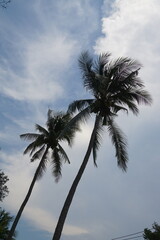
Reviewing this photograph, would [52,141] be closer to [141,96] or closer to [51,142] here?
[51,142]

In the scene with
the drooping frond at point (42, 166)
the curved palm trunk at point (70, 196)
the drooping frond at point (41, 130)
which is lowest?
the curved palm trunk at point (70, 196)

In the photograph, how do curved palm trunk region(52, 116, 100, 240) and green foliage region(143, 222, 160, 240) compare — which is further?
green foliage region(143, 222, 160, 240)

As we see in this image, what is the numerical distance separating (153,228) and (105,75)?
23.5 meters

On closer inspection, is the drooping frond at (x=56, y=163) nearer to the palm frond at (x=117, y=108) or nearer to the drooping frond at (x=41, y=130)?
the drooping frond at (x=41, y=130)

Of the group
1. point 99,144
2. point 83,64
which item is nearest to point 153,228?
point 99,144

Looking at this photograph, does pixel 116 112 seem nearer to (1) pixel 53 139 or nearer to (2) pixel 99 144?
(2) pixel 99 144

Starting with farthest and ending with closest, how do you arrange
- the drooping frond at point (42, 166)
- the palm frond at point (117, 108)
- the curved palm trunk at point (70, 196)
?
the drooping frond at point (42, 166), the palm frond at point (117, 108), the curved palm trunk at point (70, 196)

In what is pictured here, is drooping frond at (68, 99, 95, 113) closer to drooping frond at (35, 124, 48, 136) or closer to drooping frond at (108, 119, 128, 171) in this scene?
drooping frond at (108, 119, 128, 171)

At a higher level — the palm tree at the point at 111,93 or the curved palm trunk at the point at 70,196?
the palm tree at the point at 111,93

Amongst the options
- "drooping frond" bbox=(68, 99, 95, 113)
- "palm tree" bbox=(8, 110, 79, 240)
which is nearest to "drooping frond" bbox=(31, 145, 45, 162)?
"palm tree" bbox=(8, 110, 79, 240)

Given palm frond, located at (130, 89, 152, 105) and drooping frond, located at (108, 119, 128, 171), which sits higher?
palm frond, located at (130, 89, 152, 105)

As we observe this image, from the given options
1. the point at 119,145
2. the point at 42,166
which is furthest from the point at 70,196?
the point at 42,166

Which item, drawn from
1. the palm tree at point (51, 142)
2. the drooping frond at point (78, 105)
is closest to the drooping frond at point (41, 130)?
the palm tree at point (51, 142)

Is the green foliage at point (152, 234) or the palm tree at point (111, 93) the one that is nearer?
the palm tree at point (111, 93)
